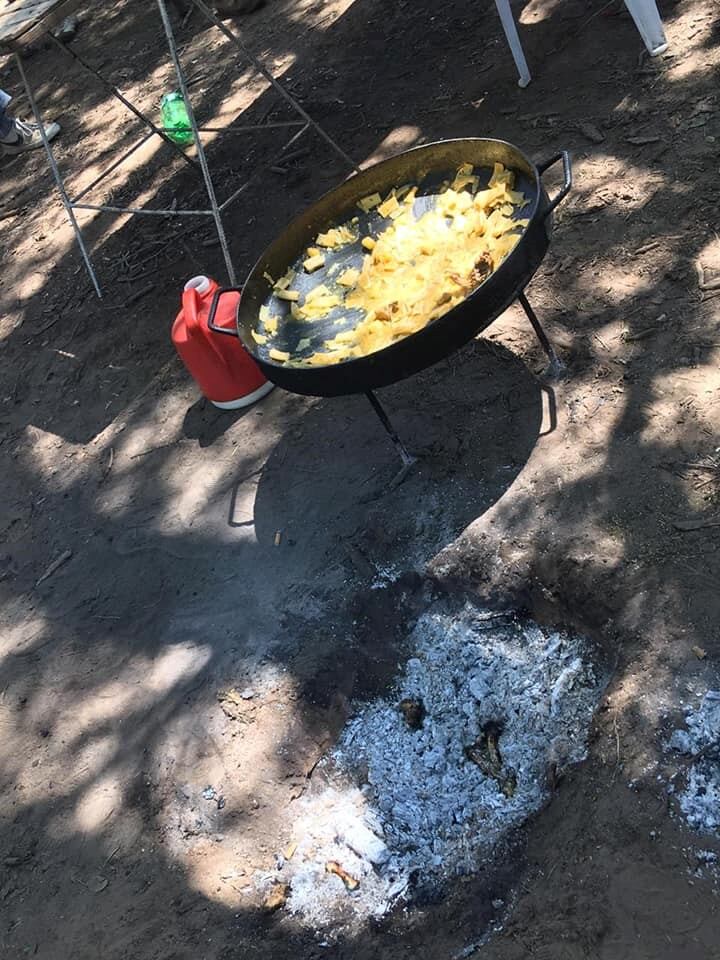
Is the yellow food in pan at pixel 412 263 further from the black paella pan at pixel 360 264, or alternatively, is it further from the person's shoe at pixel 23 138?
the person's shoe at pixel 23 138

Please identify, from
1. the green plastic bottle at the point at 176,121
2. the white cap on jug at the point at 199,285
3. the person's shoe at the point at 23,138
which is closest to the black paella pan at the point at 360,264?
the white cap on jug at the point at 199,285

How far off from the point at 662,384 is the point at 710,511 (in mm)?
713

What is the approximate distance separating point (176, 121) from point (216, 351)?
326cm

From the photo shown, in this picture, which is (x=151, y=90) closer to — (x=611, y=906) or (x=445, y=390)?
(x=445, y=390)

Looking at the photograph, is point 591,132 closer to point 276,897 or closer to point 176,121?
point 176,121

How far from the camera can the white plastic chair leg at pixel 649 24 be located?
514 centimetres

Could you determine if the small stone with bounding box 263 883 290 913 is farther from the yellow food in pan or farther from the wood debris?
the wood debris

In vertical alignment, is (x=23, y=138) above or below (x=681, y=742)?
above

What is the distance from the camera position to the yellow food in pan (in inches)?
140

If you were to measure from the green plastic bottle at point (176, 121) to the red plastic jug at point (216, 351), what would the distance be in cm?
272

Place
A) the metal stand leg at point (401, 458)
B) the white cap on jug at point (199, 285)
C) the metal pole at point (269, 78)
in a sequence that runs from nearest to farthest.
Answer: the metal stand leg at point (401, 458), the white cap on jug at point (199, 285), the metal pole at point (269, 78)

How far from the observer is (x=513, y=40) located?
18.2ft

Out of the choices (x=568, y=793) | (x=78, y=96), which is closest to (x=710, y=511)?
(x=568, y=793)

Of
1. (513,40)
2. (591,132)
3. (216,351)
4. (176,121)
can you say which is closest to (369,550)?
(216,351)
